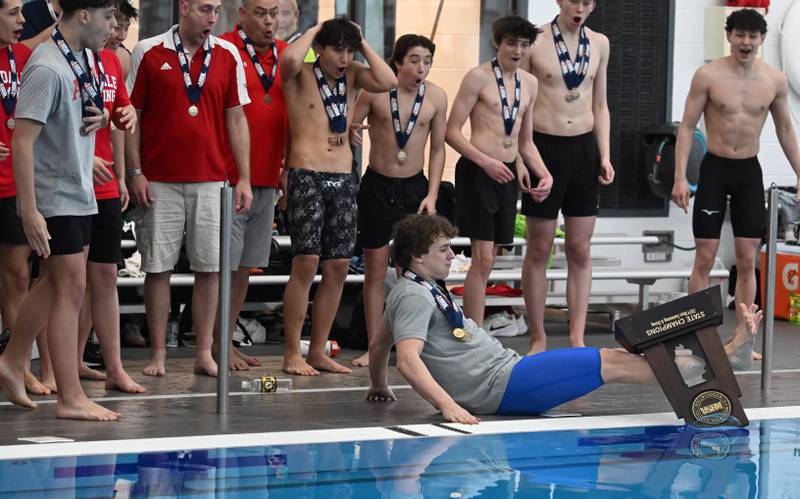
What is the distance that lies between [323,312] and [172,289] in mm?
1609

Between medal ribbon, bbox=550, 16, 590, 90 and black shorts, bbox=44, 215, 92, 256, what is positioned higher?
medal ribbon, bbox=550, 16, 590, 90

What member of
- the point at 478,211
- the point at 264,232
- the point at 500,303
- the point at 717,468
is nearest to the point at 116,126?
the point at 264,232

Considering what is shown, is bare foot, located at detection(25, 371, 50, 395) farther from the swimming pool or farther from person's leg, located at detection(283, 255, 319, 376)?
the swimming pool

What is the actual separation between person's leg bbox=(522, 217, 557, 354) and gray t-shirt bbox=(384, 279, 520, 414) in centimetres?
193

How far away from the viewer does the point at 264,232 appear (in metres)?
7.05

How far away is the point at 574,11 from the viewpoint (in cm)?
753

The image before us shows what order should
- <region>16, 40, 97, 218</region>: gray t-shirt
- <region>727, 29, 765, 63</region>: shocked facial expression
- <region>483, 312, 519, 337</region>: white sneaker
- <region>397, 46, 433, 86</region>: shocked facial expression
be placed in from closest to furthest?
1. <region>16, 40, 97, 218</region>: gray t-shirt
2. <region>397, 46, 433, 86</region>: shocked facial expression
3. <region>727, 29, 765, 63</region>: shocked facial expression
4. <region>483, 312, 519, 337</region>: white sneaker

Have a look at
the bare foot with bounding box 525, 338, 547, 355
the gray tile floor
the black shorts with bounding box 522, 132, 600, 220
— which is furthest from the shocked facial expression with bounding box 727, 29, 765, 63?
the bare foot with bounding box 525, 338, 547, 355

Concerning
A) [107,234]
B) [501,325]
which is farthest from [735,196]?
[107,234]

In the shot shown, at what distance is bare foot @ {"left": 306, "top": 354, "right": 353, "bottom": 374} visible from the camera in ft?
23.2

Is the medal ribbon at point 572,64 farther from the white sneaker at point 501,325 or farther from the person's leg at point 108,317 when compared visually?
the person's leg at point 108,317

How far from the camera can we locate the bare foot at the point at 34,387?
6117 mm

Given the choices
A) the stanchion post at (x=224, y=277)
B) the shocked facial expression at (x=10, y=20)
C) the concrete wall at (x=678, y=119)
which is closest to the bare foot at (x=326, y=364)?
the stanchion post at (x=224, y=277)

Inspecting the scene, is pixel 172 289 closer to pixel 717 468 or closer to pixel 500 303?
pixel 500 303
